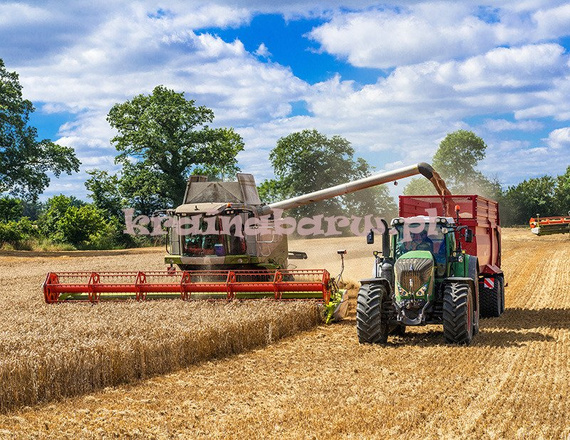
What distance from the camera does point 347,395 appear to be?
8148 mm

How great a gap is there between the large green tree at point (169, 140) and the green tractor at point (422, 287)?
104 feet

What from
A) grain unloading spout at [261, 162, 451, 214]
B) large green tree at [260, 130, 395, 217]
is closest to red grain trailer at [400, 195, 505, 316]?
grain unloading spout at [261, 162, 451, 214]

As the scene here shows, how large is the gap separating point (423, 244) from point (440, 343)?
1704 mm

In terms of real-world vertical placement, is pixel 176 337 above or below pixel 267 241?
below

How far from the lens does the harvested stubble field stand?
6961mm

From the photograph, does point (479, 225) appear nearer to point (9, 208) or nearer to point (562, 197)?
point (9, 208)

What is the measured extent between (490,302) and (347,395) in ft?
22.0

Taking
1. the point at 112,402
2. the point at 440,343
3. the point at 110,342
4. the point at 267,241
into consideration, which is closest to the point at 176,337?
the point at 110,342

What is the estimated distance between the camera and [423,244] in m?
11.8

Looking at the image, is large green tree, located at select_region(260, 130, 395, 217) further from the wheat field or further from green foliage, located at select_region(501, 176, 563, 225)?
the wheat field

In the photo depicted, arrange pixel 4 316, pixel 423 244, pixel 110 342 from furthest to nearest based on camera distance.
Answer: pixel 4 316 → pixel 423 244 → pixel 110 342

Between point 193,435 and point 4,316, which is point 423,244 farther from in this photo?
point 4,316

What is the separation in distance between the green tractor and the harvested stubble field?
1.15 ft

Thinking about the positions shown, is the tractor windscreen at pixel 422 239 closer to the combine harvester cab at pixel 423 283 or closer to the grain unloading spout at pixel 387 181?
the combine harvester cab at pixel 423 283
